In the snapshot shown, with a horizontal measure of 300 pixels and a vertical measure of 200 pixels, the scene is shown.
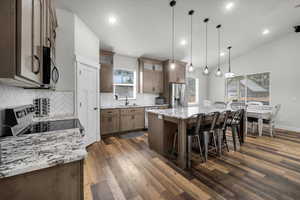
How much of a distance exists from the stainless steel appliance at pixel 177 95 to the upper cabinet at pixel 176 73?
218 mm

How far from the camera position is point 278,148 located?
296 cm

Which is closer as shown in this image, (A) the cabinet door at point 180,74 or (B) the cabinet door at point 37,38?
(B) the cabinet door at point 37,38

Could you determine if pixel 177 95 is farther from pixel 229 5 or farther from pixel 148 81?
pixel 229 5

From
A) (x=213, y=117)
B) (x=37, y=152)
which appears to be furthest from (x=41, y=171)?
(x=213, y=117)

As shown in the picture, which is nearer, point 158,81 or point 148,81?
point 148,81

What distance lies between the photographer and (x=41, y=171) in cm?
69

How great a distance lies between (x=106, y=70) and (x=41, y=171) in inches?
138

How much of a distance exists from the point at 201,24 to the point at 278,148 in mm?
3734

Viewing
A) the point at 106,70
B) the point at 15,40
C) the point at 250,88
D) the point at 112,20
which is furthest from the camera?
the point at 250,88

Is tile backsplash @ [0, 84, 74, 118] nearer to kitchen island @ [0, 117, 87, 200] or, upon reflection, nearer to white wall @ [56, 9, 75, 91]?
white wall @ [56, 9, 75, 91]

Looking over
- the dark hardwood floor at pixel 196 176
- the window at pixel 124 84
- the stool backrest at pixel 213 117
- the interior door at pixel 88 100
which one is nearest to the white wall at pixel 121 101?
the window at pixel 124 84

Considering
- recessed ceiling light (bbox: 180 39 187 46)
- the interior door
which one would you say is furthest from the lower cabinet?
recessed ceiling light (bbox: 180 39 187 46)

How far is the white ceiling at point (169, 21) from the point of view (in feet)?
8.56

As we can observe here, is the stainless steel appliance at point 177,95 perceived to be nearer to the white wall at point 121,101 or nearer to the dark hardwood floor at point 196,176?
the white wall at point 121,101
